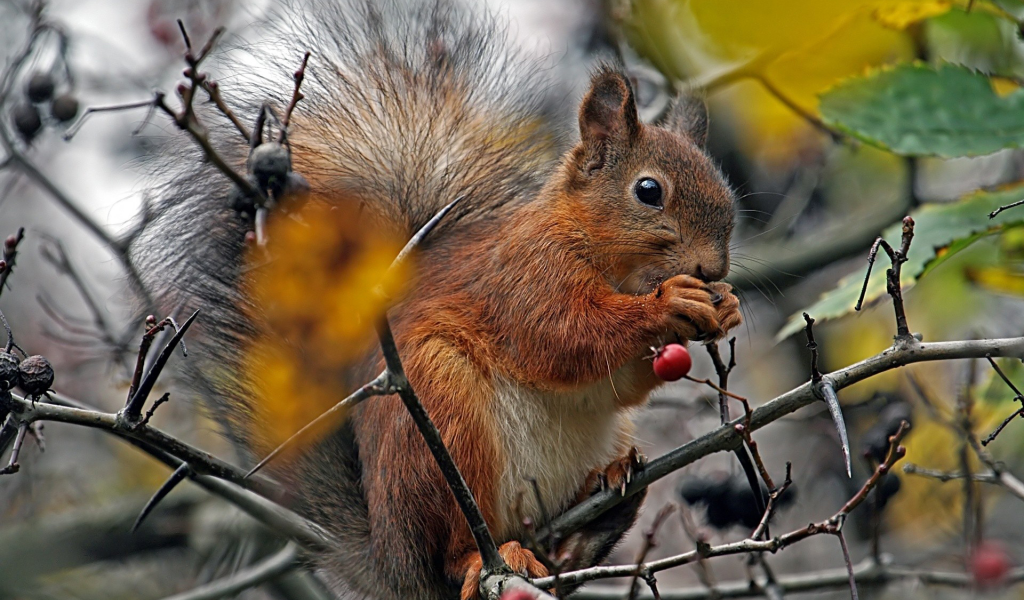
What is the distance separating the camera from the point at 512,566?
2.56m

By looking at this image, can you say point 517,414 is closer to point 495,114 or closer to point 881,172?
point 495,114

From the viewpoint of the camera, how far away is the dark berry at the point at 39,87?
10.0 feet

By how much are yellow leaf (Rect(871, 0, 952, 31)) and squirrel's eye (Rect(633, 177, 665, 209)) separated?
0.94 metres

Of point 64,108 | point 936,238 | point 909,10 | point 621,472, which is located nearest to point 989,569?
point 936,238

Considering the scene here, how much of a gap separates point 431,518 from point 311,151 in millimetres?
1179

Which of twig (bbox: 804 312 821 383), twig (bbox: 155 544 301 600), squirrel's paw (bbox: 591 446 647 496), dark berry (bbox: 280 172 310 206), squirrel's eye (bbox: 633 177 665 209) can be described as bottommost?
twig (bbox: 155 544 301 600)

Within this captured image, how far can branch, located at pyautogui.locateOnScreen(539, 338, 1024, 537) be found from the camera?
1.81 metres

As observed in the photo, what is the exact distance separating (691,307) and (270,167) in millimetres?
1349

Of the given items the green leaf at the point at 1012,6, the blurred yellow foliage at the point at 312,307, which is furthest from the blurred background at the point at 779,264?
the blurred yellow foliage at the point at 312,307

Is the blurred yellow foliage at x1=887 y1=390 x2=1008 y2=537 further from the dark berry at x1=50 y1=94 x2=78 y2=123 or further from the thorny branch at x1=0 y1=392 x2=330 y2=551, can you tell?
the dark berry at x1=50 y1=94 x2=78 y2=123

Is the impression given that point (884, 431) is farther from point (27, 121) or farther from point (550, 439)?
point (27, 121)

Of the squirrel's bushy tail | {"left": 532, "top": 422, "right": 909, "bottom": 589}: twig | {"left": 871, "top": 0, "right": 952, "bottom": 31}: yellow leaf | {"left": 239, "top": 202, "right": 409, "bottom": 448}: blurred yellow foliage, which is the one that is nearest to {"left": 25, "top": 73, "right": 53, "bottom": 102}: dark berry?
the squirrel's bushy tail

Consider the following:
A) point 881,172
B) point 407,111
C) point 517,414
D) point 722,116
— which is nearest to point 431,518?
point 517,414

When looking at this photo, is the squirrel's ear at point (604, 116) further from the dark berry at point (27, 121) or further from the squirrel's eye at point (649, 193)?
the dark berry at point (27, 121)
